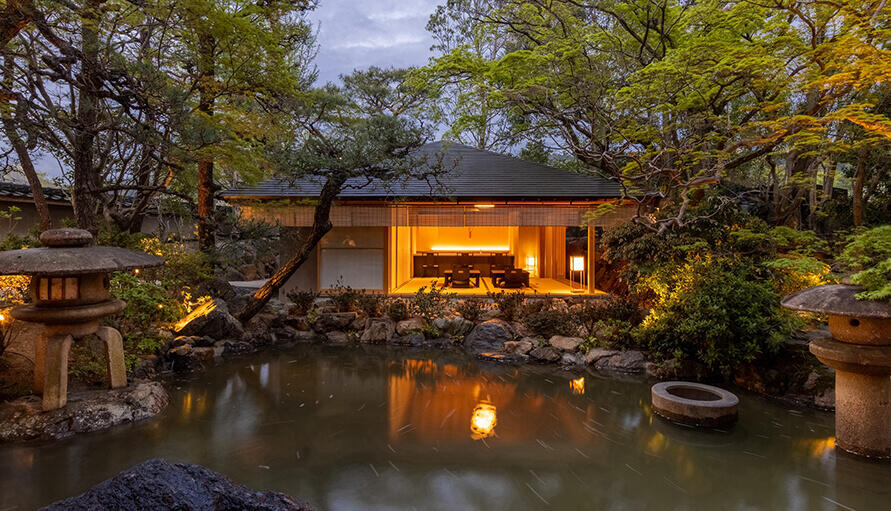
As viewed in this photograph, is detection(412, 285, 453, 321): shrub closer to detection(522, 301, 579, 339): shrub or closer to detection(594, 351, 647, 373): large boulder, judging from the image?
detection(522, 301, 579, 339): shrub

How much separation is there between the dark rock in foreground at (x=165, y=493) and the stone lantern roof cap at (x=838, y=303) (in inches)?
206

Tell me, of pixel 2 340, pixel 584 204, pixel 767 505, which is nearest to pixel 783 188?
pixel 584 204

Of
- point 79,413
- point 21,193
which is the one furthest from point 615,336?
point 21,193

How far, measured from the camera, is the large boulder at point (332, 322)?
10148 millimetres

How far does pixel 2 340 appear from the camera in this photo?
5.51 m

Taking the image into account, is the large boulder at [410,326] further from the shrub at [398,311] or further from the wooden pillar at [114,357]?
the wooden pillar at [114,357]

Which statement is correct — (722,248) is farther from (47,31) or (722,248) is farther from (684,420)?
(47,31)

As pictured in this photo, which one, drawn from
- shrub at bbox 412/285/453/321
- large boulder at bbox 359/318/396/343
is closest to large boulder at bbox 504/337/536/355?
shrub at bbox 412/285/453/321

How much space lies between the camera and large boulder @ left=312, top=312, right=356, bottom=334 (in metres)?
10.1

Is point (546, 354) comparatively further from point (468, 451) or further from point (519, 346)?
point (468, 451)

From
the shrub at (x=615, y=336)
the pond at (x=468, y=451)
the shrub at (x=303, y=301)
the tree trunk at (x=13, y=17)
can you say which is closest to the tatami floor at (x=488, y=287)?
the shrub at (x=303, y=301)

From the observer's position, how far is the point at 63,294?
5.00 m

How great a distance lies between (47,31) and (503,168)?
1004 cm

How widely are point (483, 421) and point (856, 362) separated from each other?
4.11m
